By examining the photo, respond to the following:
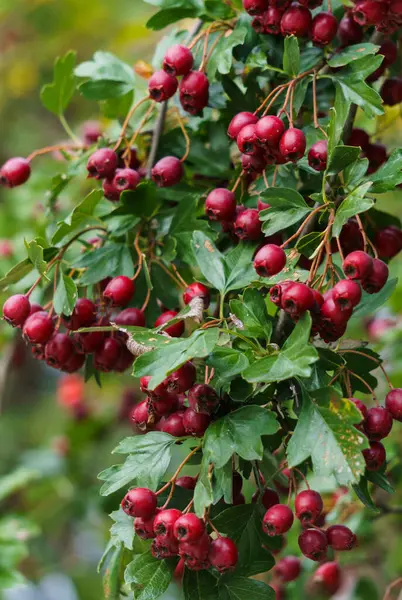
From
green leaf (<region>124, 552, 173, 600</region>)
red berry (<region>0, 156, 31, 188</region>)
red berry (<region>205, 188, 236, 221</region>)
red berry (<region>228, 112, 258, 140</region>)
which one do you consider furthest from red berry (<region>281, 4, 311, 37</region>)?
green leaf (<region>124, 552, 173, 600</region>)

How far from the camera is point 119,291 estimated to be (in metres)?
1.03

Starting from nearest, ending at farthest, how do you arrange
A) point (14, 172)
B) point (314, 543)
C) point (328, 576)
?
point (314, 543)
point (14, 172)
point (328, 576)

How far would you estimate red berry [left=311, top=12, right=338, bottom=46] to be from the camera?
1021 mm

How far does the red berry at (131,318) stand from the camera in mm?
1028

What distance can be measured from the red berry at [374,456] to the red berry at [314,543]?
0.10m

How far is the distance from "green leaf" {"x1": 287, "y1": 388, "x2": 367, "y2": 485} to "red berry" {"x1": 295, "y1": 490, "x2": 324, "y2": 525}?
93mm

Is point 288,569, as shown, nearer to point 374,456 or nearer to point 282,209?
point 374,456

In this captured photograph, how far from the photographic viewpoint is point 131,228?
3.67ft

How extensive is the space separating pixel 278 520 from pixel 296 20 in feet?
2.08

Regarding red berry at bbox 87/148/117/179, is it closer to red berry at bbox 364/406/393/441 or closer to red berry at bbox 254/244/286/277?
red berry at bbox 254/244/286/277

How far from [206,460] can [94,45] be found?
9.08 feet

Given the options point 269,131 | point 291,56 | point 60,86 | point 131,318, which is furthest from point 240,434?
point 60,86

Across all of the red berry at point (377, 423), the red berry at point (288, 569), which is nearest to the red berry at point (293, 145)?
the red berry at point (377, 423)

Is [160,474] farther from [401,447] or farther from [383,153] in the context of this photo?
[401,447]
